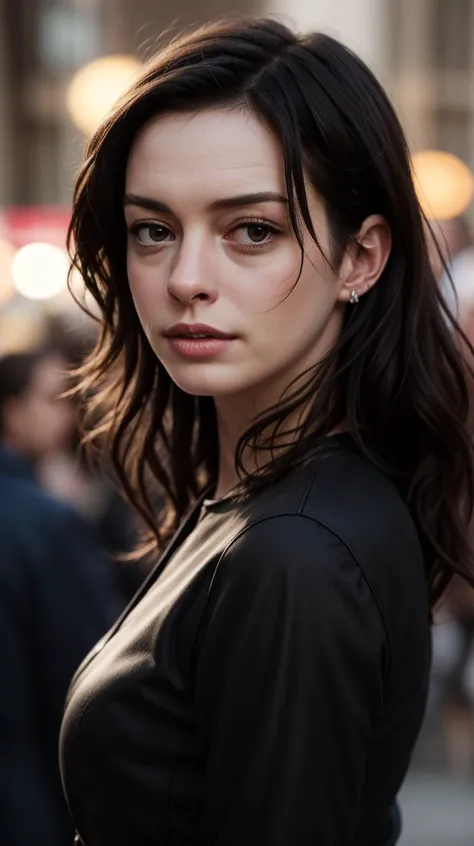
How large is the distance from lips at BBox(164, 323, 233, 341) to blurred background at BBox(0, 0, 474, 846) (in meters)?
5.43

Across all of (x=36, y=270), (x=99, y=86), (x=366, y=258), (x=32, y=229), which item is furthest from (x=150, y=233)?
(x=99, y=86)

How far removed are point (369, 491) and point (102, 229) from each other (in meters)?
0.61

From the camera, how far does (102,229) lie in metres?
2.23

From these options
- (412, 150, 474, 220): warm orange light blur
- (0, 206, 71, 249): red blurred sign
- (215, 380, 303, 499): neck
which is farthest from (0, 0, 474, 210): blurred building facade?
(215, 380, 303, 499): neck

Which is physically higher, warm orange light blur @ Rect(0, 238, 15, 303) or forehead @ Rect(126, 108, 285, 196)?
warm orange light blur @ Rect(0, 238, 15, 303)

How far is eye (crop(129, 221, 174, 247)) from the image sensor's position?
2.06m

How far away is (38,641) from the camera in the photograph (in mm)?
3871

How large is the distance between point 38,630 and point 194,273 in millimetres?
2099

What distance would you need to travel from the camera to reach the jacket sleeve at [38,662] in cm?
372

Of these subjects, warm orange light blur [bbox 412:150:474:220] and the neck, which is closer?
the neck

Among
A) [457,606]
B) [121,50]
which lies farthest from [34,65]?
[457,606]

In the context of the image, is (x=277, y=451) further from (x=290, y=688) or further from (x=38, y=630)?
(x=38, y=630)

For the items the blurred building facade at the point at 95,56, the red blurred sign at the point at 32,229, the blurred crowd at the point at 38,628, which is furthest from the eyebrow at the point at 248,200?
the blurred building facade at the point at 95,56

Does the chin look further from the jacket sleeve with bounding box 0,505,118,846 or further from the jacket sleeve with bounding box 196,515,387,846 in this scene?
the jacket sleeve with bounding box 0,505,118,846
